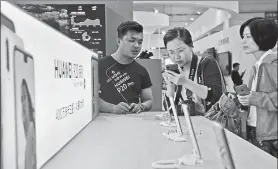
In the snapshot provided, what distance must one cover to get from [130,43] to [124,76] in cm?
27

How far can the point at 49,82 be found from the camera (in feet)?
3.39

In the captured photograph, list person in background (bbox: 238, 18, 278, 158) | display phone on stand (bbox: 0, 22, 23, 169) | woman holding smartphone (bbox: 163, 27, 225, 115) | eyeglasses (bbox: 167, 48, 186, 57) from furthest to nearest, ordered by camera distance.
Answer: eyeglasses (bbox: 167, 48, 186, 57) → woman holding smartphone (bbox: 163, 27, 225, 115) → display phone on stand (bbox: 0, 22, 23, 169) → person in background (bbox: 238, 18, 278, 158)

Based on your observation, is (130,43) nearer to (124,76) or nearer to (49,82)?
(124,76)

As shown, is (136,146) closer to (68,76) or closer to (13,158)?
(68,76)

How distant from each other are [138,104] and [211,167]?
1715 millimetres

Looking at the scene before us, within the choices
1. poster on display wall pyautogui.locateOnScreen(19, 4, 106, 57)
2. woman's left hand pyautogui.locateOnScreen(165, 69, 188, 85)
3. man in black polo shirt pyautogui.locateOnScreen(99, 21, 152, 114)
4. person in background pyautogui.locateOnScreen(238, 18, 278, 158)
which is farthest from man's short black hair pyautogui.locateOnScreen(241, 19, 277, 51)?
poster on display wall pyautogui.locateOnScreen(19, 4, 106, 57)

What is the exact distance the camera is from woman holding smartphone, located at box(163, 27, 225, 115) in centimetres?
118

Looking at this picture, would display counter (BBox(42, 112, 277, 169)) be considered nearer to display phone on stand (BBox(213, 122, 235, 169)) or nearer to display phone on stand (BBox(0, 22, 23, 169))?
display phone on stand (BBox(213, 122, 235, 169))

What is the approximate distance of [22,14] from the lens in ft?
2.63

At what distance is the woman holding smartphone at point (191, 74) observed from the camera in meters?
1.18

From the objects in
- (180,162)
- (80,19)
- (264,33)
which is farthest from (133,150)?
(80,19)

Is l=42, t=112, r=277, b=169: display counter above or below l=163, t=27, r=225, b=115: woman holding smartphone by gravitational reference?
below

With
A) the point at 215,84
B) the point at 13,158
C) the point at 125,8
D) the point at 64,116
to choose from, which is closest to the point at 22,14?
the point at 13,158

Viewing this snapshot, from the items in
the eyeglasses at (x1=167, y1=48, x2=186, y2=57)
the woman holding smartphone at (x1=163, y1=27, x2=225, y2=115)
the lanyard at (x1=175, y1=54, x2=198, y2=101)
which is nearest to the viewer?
the woman holding smartphone at (x1=163, y1=27, x2=225, y2=115)
